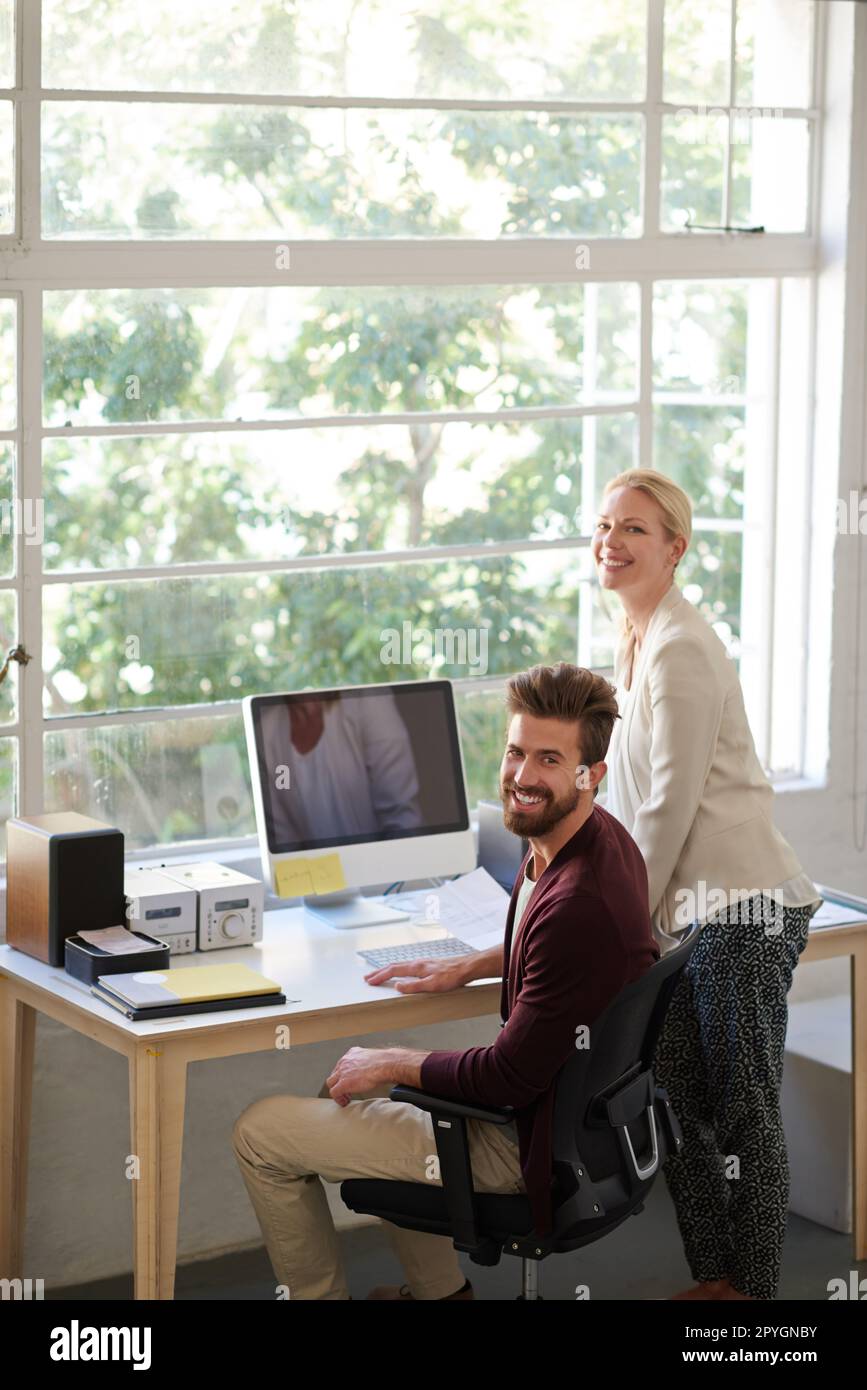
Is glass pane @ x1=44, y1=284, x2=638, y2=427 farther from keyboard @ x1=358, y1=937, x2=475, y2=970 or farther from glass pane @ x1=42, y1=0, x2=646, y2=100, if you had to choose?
keyboard @ x1=358, y1=937, x2=475, y2=970

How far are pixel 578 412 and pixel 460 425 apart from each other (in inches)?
12.3

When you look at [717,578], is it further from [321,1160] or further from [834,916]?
[321,1160]

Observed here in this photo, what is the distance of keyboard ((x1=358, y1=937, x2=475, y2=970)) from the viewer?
3346mm

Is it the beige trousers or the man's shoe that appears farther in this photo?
the man's shoe

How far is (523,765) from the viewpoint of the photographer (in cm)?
294

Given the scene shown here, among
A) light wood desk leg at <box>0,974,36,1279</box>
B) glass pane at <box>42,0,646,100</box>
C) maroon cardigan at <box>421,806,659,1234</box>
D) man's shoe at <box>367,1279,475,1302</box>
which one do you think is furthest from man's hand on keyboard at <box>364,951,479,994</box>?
glass pane at <box>42,0,646,100</box>

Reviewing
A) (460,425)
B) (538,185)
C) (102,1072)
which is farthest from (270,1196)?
(538,185)

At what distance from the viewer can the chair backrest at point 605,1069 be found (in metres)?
Answer: 2.75

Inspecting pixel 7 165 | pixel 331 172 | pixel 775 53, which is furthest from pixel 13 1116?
pixel 775 53

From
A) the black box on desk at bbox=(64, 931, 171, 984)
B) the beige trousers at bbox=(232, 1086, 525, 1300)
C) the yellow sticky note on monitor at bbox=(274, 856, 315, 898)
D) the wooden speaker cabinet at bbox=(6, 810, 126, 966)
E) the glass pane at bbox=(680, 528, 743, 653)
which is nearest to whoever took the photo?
the beige trousers at bbox=(232, 1086, 525, 1300)

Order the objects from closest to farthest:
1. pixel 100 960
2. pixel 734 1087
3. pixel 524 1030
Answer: pixel 524 1030
pixel 100 960
pixel 734 1087

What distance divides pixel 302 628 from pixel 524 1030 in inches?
58.4

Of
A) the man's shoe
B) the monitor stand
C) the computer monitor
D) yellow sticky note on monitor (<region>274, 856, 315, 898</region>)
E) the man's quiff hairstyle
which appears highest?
the man's quiff hairstyle

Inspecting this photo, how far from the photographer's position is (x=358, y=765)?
3.64m
